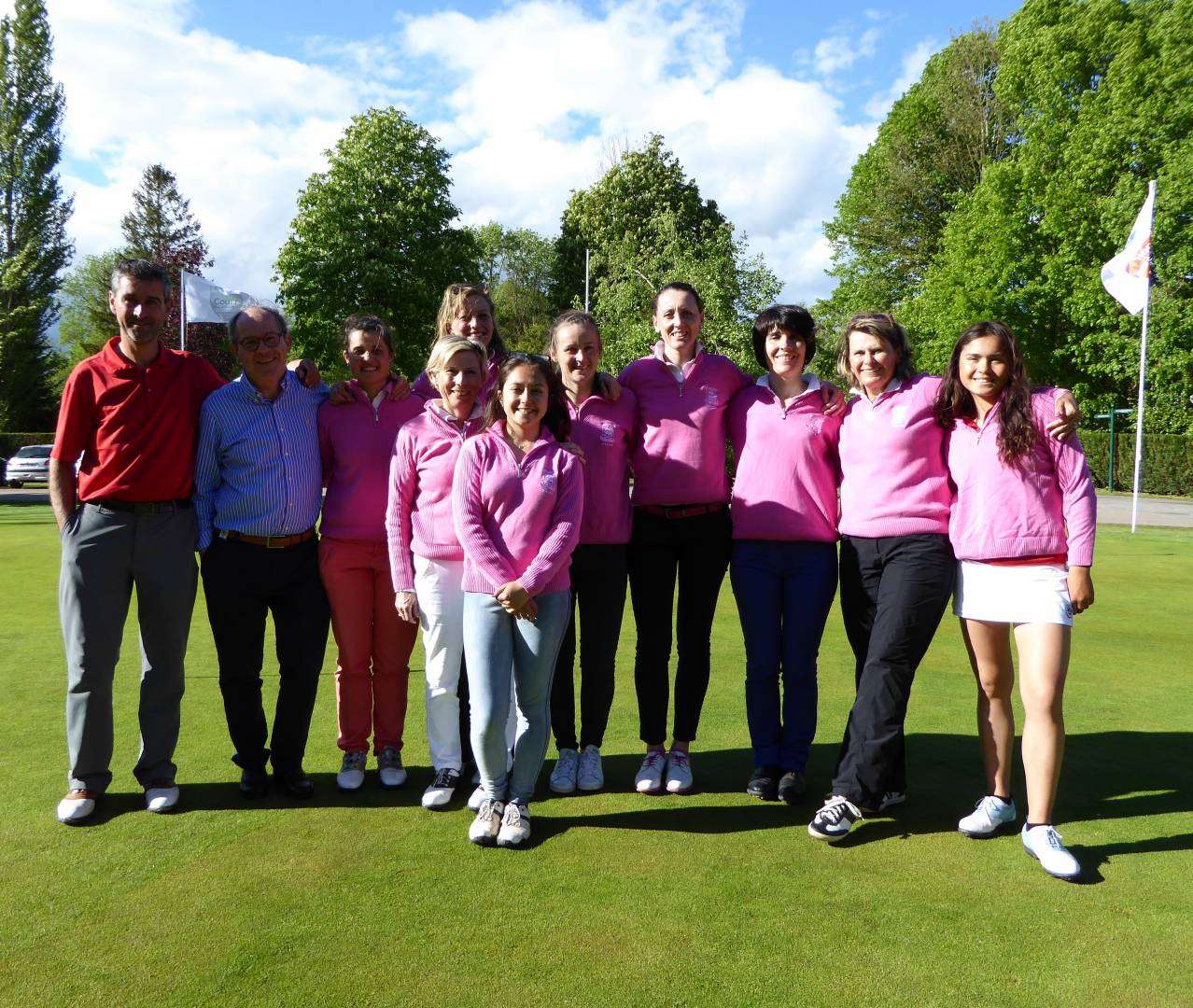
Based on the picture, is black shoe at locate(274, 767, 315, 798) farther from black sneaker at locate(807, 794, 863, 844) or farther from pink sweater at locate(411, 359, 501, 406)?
black sneaker at locate(807, 794, 863, 844)

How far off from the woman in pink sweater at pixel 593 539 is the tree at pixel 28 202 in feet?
128

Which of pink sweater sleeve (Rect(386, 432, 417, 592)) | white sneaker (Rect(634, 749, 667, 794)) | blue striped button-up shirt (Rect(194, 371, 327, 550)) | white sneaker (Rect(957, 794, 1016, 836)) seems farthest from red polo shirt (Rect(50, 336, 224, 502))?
white sneaker (Rect(957, 794, 1016, 836))

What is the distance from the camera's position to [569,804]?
4156mm

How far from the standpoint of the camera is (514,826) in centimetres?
366

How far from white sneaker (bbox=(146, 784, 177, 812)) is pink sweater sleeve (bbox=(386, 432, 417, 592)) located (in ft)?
4.13

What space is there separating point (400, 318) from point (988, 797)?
31.9 meters

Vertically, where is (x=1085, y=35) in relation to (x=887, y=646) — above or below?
above

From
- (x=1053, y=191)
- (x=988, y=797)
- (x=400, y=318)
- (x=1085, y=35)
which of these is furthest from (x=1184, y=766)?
(x=400, y=318)

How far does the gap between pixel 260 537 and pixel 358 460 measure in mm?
539

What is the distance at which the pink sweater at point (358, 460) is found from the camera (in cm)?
428

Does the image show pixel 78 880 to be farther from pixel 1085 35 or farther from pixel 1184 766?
pixel 1085 35

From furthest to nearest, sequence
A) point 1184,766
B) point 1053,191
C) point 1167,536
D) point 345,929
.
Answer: point 1053,191, point 1167,536, point 1184,766, point 345,929

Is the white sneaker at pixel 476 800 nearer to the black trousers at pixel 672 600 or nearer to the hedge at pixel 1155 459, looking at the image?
the black trousers at pixel 672 600

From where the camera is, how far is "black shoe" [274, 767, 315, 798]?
416 cm
